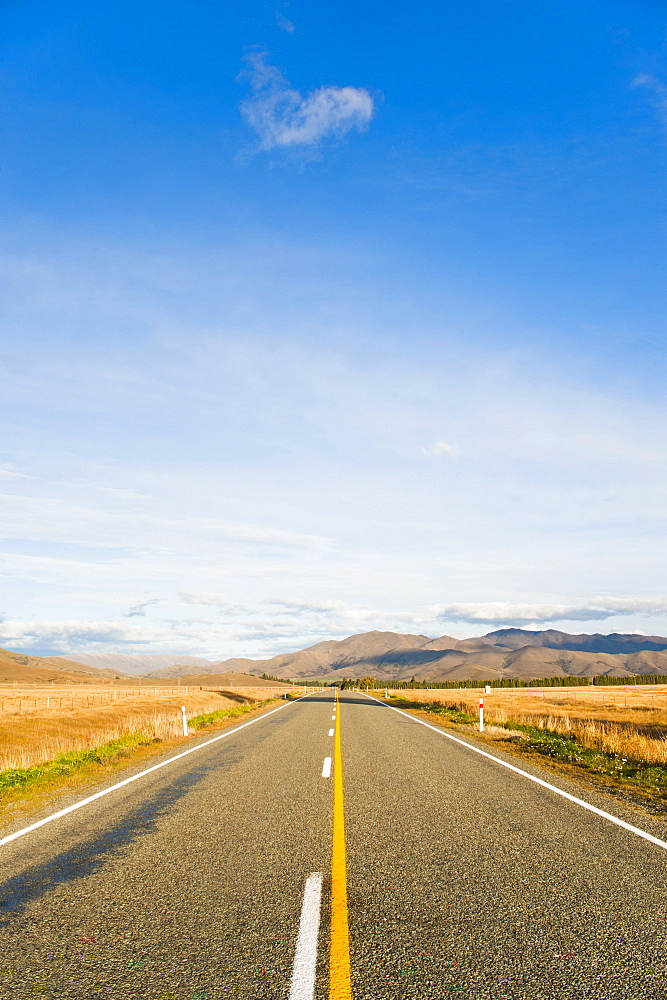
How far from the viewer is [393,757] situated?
13719 millimetres

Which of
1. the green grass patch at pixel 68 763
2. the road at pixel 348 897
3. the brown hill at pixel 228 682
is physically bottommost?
the brown hill at pixel 228 682

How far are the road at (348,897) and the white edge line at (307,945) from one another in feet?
0.16

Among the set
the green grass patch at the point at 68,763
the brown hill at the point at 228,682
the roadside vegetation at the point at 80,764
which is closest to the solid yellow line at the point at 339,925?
the roadside vegetation at the point at 80,764

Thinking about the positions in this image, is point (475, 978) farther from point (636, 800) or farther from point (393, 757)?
point (393, 757)

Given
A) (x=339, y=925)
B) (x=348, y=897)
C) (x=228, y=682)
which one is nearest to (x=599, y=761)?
(x=348, y=897)

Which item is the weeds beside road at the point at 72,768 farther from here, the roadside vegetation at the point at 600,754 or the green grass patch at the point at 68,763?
the roadside vegetation at the point at 600,754

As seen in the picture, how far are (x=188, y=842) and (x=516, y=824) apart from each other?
401 centimetres

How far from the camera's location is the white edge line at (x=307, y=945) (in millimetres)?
3804

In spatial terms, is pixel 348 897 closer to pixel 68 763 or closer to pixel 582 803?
pixel 582 803

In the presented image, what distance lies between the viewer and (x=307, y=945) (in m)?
4.39

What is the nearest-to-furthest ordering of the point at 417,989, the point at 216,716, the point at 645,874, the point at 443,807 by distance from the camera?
the point at 417,989 → the point at 645,874 → the point at 443,807 → the point at 216,716

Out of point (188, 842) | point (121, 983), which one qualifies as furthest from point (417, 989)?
point (188, 842)

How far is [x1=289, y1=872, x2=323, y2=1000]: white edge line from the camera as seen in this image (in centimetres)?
380

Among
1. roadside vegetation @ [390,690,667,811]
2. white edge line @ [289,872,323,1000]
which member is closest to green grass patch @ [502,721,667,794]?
roadside vegetation @ [390,690,667,811]
